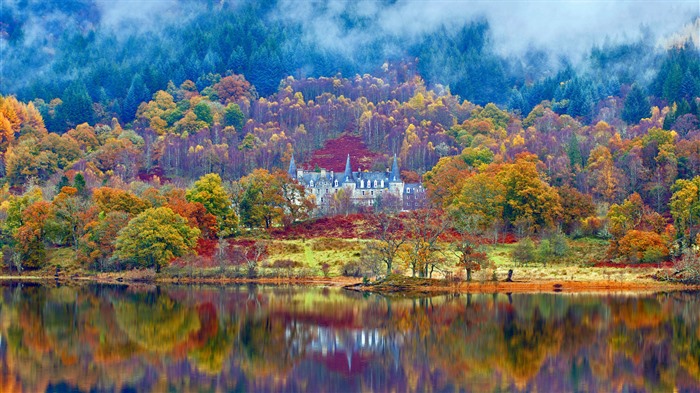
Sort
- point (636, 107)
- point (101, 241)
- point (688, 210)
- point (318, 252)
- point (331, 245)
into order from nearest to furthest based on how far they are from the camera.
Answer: point (688, 210) < point (101, 241) < point (318, 252) < point (331, 245) < point (636, 107)

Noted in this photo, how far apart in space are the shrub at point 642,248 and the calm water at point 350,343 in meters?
10.1

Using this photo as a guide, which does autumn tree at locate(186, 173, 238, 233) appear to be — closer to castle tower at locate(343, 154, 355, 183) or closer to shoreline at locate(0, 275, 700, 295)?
shoreline at locate(0, 275, 700, 295)

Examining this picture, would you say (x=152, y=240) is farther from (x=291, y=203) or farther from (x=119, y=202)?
(x=291, y=203)

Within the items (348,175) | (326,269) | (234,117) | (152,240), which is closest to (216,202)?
(152,240)

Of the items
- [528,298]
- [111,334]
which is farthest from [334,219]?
[111,334]

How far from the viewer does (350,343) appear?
40.0m

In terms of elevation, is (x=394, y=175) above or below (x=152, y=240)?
above

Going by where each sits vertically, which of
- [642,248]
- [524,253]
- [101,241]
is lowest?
[524,253]

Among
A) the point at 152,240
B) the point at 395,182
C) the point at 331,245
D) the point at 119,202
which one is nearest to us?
the point at 152,240

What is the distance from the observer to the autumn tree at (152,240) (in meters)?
70.8

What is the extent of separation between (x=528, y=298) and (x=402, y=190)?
8262 cm

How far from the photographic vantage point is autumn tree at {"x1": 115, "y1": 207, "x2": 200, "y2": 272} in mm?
70812

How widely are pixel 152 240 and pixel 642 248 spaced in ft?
123

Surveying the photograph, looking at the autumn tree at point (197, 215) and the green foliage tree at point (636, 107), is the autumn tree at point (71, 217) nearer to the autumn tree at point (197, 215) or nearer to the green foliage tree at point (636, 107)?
the autumn tree at point (197, 215)
